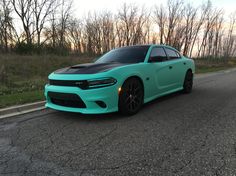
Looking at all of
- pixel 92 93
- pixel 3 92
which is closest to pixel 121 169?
pixel 92 93

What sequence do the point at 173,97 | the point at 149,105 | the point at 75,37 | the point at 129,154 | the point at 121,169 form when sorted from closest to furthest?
the point at 121,169 → the point at 129,154 → the point at 149,105 → the point at 173,97 → the point at 75,37

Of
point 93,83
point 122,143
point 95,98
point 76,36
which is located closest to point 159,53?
point 93,83

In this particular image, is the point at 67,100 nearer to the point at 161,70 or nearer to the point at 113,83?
the point at 113,83

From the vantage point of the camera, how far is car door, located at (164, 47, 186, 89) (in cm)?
576

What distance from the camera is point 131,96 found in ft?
14.0

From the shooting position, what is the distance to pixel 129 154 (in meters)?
2.68

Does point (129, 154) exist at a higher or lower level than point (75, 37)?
lower

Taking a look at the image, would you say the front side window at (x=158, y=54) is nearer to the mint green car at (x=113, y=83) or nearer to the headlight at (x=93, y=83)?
the mint green car at (x=113, y=83)

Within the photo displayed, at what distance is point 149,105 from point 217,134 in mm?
2099

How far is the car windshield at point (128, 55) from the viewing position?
4.89 metres

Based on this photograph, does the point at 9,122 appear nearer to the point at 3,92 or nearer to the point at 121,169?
the point at 121,169

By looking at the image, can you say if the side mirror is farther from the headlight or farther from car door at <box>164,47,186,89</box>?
the headlight

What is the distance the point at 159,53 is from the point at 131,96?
1798mm

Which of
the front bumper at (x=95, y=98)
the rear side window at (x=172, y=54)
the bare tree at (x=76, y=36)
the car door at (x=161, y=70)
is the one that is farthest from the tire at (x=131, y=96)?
the bare tree at (x=76, y=36)
